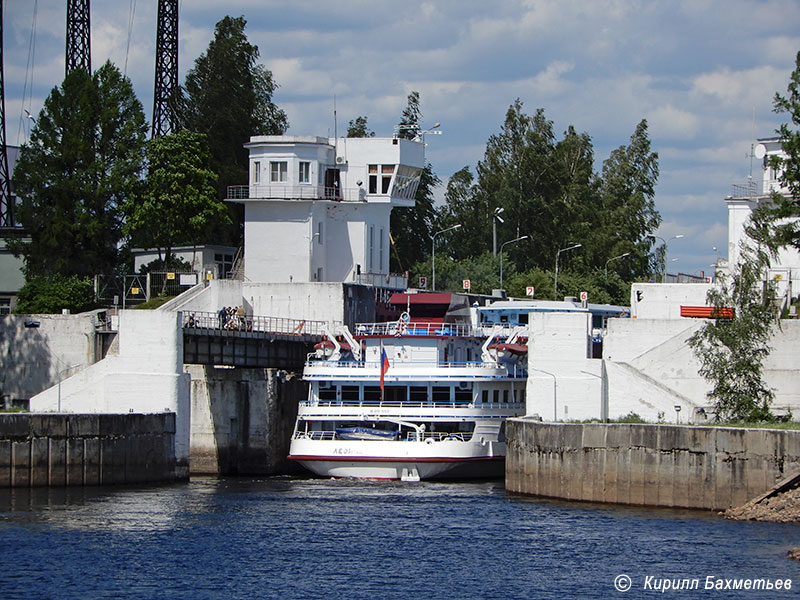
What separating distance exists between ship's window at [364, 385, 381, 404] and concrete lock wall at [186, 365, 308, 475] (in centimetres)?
660

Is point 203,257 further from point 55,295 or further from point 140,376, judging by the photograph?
point 140,376

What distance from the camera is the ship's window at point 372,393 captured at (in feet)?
257

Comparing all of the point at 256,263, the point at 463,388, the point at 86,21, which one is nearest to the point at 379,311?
the point at 256,263

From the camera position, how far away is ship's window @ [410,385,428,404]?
77.9 m

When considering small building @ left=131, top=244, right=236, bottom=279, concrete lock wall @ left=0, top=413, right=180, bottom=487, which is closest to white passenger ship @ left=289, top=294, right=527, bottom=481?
concrete lock wall @ left=0, top=413, right=180, bottom=487

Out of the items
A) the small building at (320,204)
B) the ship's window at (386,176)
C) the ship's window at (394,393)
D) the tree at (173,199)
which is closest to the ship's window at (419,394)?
the ship's window at (394,393)

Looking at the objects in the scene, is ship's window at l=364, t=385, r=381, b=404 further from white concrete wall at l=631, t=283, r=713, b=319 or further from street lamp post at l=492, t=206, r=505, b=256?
street lamp post at l=492, t=206, r=505, b=256

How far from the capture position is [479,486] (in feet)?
240

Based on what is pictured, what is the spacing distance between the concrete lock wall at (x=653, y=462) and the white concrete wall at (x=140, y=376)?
1694 cm

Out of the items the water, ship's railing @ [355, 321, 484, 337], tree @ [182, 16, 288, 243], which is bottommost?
the water

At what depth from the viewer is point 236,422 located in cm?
8169

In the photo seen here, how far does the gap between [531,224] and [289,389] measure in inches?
1888

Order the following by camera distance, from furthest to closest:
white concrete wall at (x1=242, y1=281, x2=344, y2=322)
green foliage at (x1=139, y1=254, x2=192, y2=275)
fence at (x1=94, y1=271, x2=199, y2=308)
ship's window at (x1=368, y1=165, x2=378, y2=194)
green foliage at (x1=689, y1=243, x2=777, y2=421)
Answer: ship's window at (x1=368, y1=165, x2=378, y2=194) → green foliage at (x1=139, y1=254, x2=192, y2=275) → fence at (x1=94, y1=271, x2=199, y2=308) → white concrete wall at (x1=242, y1=281, x2=344, y2=322) → green foliage at (x1=689, y1=243, x2=777, y2=421)

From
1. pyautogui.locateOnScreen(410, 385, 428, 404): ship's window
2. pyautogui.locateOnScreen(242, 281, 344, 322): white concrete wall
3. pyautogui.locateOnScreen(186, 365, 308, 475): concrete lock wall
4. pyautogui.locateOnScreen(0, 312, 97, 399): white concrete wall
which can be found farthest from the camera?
pyautogui.locateOnScreen(242, 281, 344, 322): white concrete wall
